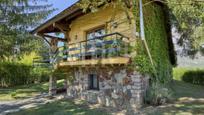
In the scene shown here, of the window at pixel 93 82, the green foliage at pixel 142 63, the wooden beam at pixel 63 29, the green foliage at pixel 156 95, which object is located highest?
the wooden beam at pixel 63 29

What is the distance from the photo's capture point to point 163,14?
14602 mm

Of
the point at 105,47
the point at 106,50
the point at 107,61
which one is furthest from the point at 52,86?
the point at 107,61

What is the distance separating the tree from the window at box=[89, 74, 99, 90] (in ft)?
39.0

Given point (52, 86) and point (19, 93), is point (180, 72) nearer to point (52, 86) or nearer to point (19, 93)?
point (52, 86)

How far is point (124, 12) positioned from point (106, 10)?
146 centimetres

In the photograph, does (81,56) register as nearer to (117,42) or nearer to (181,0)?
(117,42)

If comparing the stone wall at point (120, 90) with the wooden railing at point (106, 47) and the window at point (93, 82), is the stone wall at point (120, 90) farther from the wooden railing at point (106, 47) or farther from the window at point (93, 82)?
the wooden railing at point (106, 47)

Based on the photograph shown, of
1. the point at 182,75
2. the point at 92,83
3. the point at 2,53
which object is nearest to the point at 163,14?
the point at 92,83

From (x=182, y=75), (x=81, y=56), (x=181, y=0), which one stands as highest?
Answer: (x=181, y=0)

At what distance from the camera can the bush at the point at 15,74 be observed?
2620 centimetres

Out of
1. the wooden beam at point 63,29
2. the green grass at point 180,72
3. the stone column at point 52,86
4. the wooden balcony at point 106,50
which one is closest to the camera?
the wooden balcony at point 106,50

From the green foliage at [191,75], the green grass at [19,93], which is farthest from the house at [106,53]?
the green foliage at [191,75]

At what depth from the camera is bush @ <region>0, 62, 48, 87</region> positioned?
86.0 ft

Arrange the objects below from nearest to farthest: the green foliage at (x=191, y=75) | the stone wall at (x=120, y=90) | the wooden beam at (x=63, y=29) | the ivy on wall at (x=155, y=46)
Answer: the stone wall at (x=120, y=90) → the ivy on wall at (x=155, y=46) → the wooden beam at (x=63, y=29) → the green foliage at (x=191, y=75)
